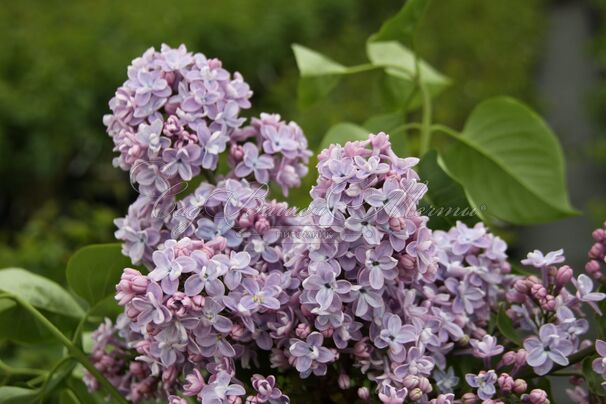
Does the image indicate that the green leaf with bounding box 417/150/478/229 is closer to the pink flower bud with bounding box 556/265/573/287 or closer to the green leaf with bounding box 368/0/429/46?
the pink flower bud with bounding box 556/265/573/287

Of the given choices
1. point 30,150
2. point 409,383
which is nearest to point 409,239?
point 409,383

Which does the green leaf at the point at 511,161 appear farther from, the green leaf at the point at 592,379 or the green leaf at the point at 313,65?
the green leaf at the point at 592,379

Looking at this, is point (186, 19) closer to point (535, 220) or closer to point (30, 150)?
point (30, 150)

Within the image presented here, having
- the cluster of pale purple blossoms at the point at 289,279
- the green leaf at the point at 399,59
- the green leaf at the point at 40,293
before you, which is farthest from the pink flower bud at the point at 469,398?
the green leaf at the point at 399,59

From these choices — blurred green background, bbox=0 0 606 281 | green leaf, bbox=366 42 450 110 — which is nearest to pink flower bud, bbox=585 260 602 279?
green leaf, bbox=366 42 450 110

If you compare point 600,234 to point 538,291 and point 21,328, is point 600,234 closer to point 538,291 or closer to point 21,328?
point 538,291

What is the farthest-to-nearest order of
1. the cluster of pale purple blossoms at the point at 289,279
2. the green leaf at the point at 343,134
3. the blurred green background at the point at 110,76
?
the blurred green background at the point at 110,76 → the green leaf at the point at 343,134 → the cluster of pale purple blossoms at the point at 289,279

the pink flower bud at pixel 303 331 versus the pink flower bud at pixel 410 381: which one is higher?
the pink flower bud at pixel 303 331
